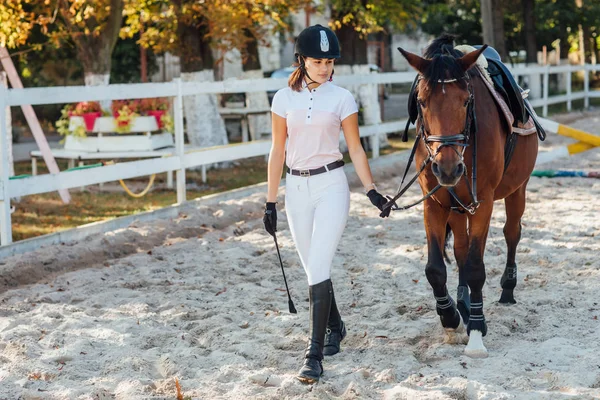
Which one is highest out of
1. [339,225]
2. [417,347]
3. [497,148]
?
[497,148]

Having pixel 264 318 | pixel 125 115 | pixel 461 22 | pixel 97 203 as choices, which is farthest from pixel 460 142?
pixel 461 22

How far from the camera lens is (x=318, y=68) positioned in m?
4.40

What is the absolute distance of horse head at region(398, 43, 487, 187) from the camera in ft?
14.1

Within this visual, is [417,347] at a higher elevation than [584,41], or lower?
lower

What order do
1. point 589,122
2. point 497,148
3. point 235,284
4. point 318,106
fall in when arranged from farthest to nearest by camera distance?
1. point 589,122
2. point 235,284
3. point 497,148
4. point 318,106

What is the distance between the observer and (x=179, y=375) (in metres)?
4.48

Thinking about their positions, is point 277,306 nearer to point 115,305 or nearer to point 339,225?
point 115,305

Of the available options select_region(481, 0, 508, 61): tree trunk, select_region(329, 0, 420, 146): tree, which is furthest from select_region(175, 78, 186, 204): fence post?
select_region(481, 0, 508, 61): tree trunk

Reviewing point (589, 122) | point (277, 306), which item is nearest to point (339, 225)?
point (277, 306)

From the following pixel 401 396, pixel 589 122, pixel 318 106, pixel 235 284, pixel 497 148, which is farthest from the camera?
pixel 589 122

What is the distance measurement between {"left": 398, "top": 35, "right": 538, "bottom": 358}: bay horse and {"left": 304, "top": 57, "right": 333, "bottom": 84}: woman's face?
405 mm

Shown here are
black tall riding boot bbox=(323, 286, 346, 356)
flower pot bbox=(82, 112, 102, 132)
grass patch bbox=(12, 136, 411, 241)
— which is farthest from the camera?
flower pot bbox=(82, 112, 102, 132)

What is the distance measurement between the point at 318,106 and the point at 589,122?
16869 mm

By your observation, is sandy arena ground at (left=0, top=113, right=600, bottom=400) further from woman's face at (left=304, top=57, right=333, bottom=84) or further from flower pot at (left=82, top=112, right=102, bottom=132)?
flower pot at (left=82, top=112, right=102, bottom=132)
